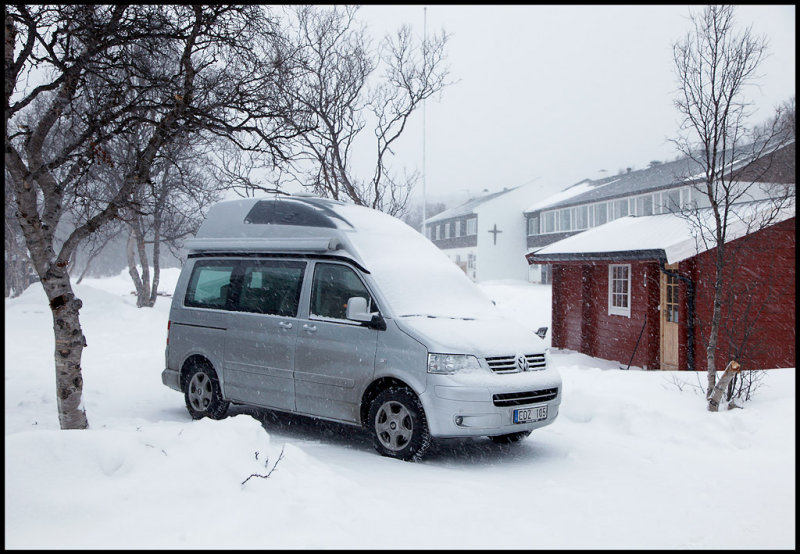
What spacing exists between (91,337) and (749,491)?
15.8 meters

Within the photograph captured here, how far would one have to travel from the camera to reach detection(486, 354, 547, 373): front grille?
635 centimetres

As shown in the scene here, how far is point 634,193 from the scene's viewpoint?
1639 inches

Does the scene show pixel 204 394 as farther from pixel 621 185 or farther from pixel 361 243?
pixel 621 185

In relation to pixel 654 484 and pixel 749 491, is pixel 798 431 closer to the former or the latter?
pixel 749 491

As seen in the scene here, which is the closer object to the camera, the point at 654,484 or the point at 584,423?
the point at 654,484

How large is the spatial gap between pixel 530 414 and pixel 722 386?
3114mm

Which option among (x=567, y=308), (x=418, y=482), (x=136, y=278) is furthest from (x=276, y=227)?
A: (x=136, y=278)

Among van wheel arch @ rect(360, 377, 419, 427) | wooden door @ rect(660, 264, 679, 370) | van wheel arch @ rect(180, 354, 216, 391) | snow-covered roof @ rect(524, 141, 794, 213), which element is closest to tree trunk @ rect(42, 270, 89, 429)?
van wheel arch @ rect(180, 354, 216, 391)

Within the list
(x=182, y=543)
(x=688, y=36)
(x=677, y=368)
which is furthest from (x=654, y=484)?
(x=677, y=368)

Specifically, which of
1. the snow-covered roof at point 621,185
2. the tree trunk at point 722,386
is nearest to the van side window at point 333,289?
the tree trunk at point 722,386

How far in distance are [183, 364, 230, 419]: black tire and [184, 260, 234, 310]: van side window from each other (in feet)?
2.52

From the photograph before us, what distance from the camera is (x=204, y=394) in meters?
8.07

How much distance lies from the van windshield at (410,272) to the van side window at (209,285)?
1.67 metres

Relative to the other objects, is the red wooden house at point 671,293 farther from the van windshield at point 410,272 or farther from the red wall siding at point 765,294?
the van windshield at point 410,272
